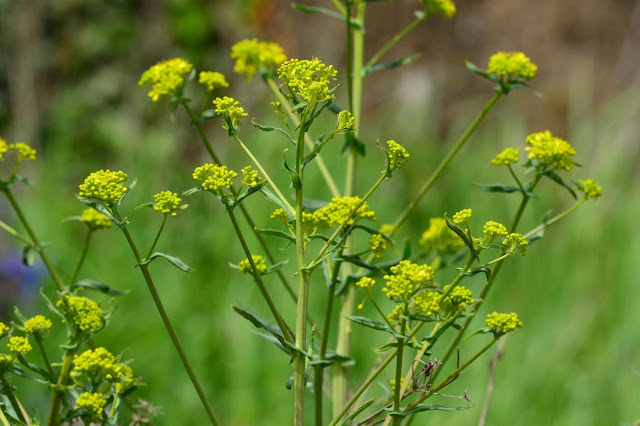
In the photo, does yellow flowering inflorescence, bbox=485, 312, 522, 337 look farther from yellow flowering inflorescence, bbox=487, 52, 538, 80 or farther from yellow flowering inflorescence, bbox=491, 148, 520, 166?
yellow flowering inflorescence, bbox=487, 52, 538, 80

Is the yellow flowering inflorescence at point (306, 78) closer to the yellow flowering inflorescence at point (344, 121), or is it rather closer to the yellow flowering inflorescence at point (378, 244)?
the yellow flowering inflorescence at point (344, 121)

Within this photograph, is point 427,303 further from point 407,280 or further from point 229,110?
point 229,110

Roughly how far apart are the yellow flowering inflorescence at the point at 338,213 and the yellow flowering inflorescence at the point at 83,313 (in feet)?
Answer: 0.96

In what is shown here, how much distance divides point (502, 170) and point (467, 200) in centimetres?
41

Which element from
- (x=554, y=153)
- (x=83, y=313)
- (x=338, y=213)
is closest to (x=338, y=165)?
(x=554, y=153)

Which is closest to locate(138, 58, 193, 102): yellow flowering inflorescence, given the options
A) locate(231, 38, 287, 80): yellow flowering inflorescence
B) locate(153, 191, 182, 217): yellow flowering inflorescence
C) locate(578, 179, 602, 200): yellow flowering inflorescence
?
locate(231, 38, 287, 80): yellow flowering inflorescence

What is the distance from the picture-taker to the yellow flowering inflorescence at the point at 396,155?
2.91ft

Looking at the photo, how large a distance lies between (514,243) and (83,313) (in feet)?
1.72

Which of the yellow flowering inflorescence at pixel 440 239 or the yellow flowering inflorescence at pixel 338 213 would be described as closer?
the yellow flowering inflorescence at pixel 338 213

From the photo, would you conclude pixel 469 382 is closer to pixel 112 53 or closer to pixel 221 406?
pixel 221 406

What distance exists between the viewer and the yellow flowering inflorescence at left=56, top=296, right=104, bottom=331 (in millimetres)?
918

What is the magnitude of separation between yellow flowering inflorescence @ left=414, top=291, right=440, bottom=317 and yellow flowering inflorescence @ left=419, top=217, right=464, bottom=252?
38cm

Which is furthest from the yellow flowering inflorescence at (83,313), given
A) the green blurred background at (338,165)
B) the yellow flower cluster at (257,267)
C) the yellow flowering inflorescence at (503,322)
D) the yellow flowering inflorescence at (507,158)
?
the green blurred background at (338,165)

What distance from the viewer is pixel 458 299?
915 millimetres
